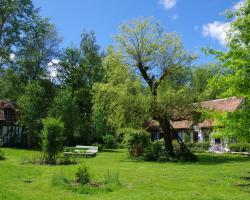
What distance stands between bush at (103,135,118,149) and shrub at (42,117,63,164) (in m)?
23.0

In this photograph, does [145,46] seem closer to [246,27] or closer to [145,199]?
[246,27]

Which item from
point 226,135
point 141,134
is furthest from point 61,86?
point 226,135

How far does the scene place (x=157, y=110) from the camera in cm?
2872

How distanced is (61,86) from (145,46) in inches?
1057

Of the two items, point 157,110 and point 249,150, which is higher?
point 157,110

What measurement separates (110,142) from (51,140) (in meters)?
24.3

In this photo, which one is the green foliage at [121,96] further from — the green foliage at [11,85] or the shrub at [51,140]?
the green foliage at [11,85]

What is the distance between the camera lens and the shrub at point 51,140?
24.8m

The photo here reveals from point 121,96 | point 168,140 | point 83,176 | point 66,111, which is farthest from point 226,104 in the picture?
point 83,176

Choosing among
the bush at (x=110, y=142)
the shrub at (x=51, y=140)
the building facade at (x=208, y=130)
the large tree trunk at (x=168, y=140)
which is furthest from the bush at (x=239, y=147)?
the shrub at (x=51, y=140)

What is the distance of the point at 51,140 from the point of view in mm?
24891

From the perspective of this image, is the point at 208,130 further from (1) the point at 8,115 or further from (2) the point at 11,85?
(2) the point at 11,85

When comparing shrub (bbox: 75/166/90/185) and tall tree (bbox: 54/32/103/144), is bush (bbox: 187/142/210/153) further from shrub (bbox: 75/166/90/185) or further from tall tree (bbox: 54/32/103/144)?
shrub (bbox: 75/166/90/185)

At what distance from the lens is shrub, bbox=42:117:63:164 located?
24781mm
